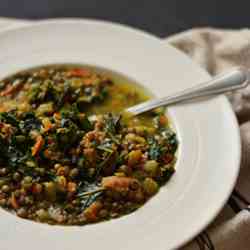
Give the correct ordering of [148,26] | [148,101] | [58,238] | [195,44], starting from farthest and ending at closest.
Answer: [148,26]
[195,44]
[148,101]
[58,238]

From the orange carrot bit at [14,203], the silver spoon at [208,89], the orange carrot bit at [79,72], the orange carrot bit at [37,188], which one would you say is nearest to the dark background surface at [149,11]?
the orange carrot bit at [79,72]

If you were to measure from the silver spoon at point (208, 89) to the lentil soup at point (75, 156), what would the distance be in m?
0.09

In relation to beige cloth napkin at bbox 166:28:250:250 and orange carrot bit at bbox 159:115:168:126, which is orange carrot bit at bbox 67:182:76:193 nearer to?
beige cloth napkin at bbox 166:28:250:250

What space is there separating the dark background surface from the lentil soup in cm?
189

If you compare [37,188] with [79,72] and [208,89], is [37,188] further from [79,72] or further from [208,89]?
[208,89]

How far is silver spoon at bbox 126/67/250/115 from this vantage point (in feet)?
19.0

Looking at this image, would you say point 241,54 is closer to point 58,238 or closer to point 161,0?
point 161,0

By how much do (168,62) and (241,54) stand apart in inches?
31.4

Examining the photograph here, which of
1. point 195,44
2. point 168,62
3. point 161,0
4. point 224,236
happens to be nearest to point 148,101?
point 168,62

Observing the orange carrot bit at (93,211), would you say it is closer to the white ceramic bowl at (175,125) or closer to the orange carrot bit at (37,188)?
the white ceramic bowl at (175,125)

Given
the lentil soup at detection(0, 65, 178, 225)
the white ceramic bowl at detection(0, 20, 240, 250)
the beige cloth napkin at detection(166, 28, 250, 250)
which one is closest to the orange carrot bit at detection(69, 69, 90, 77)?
the white ceramic bowl at detection(0, 20, 240, 250)

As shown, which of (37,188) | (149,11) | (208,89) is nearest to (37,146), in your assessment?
(37,188)

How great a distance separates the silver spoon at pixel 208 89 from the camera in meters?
5.80

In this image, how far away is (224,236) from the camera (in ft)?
16.0
